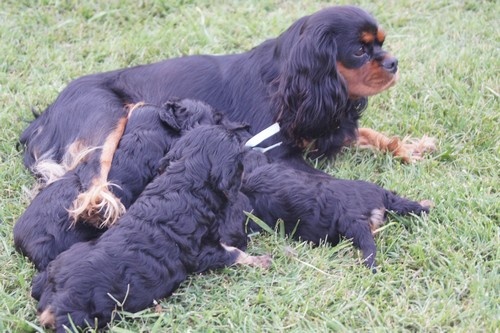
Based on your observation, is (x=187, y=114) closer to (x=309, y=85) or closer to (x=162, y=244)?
(x=309, y=85)

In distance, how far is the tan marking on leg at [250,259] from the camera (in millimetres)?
3521

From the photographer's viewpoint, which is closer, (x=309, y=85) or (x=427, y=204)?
(x=427, y=204)

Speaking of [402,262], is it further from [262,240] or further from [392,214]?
[262,240]

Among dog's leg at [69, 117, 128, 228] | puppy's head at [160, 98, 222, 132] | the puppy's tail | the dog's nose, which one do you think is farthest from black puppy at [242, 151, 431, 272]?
the dog's nose

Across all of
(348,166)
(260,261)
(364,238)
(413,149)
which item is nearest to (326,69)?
(348,166)

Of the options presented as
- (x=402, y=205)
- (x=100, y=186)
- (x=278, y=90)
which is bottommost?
(x=402, y=205)

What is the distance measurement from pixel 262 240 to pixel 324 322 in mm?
780

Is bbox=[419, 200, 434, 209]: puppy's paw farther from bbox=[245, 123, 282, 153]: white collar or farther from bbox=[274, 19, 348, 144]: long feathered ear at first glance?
bbox=[245, 123, 282, 153]: white collar

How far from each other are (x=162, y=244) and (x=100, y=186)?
63 centimetres

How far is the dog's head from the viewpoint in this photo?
4176 mm

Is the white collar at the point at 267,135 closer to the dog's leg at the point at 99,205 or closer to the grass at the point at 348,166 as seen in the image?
the grass at the point at 348,166

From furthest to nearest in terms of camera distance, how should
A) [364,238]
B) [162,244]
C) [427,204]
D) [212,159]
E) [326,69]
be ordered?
[326,69] < [427,204] < [364,238] < [212,159] < [162,244]

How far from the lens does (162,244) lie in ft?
10.5

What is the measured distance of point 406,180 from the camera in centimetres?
415
